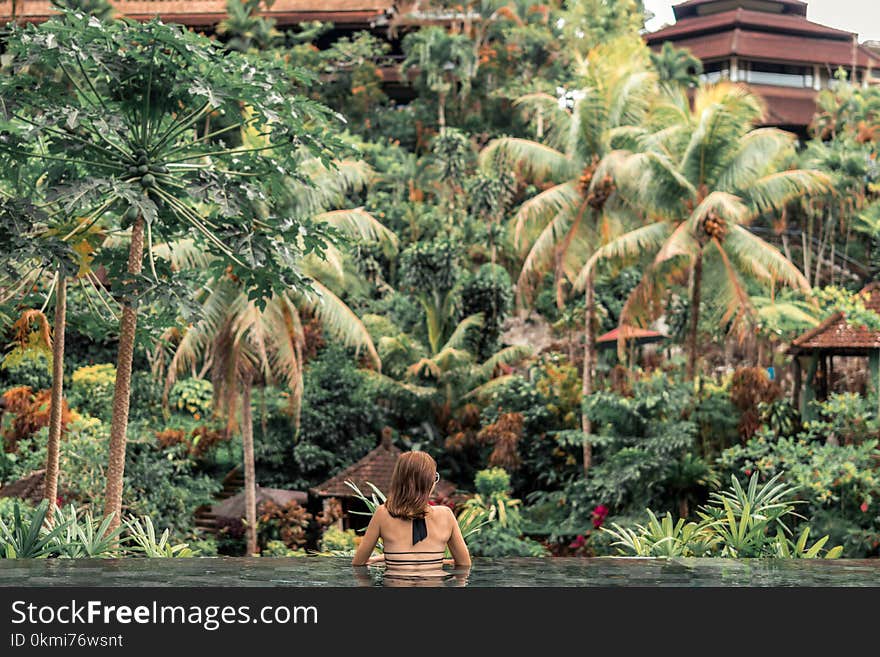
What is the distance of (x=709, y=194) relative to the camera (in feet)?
70.2

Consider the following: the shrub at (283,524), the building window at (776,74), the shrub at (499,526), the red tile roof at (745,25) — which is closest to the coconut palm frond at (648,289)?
the shrub at (499,526)

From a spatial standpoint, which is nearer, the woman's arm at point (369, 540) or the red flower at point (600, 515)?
the woman's arm at point (369, 540)

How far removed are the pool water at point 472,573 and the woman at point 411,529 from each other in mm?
149

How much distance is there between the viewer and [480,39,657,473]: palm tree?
920 inches

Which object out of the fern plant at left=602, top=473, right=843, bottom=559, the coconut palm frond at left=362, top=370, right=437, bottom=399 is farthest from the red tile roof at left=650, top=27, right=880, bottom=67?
the fern plant at left=602, top=473, right=843, bottom=559

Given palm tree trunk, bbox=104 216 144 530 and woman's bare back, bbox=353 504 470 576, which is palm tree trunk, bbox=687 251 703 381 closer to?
palm tree trunk, bbox=104 216 144 530

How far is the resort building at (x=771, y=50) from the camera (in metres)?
40.9

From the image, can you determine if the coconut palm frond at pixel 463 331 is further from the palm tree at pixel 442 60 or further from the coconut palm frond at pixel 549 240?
the palm tree at pixel 442 60

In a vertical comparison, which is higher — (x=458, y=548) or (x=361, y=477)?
(x=361, y=477)

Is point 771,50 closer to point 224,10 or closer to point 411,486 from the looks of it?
point 224,10

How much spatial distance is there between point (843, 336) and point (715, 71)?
2405 centimetres

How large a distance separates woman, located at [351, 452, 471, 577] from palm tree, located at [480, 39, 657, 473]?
17166 millimetres

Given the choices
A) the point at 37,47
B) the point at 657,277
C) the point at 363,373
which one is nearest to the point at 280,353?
the point at 363,373

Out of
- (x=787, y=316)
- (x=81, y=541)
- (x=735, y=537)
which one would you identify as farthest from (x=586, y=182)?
(x=81, y=541)
